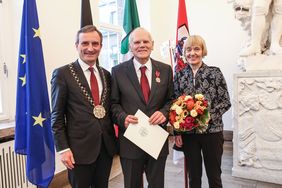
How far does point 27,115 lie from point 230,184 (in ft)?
6.90

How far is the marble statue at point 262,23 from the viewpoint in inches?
110

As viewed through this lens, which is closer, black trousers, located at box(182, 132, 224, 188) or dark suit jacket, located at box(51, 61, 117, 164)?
dark suit jacket, located at box(51, 61, 117, 164)

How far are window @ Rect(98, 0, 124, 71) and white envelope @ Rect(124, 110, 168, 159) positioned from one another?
2.70 m

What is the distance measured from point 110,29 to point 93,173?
2.97 metres

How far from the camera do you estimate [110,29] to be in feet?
13.1

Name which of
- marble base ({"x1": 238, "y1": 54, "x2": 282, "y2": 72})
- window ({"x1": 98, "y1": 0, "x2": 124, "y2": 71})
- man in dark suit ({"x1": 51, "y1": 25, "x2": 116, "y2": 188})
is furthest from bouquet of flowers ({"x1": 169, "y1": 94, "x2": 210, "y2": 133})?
window ({"x1": 98, "y1": 0, "x2": 124, "y2": 71})

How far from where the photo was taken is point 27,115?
6.38 feet

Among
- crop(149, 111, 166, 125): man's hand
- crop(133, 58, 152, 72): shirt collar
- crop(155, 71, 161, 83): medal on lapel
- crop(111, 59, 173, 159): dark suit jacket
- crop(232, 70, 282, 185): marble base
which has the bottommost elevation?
crop(232, 70, 282, 185): marble base

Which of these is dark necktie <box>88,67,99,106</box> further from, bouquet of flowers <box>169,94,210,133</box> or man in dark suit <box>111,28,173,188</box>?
bouquet of flowers <box>169,94,210,133</box>

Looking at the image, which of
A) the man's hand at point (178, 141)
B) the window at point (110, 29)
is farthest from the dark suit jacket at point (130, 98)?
the window at point (110, 29)

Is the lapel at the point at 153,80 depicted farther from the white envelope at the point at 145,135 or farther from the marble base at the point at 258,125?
the marble base at the point at 258,125

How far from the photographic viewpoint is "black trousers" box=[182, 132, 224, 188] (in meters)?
1.71

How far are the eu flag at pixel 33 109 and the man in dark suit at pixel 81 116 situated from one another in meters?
0.70

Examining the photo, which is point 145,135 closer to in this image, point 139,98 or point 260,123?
point 139,98
